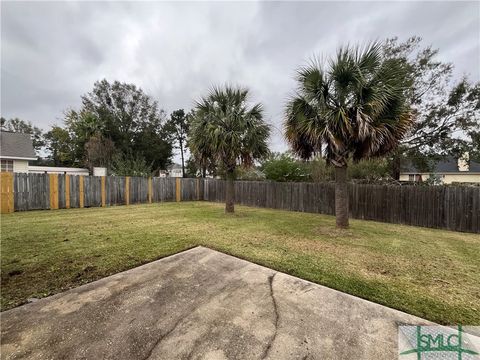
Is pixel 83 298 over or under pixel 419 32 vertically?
under

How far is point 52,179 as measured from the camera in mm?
9883

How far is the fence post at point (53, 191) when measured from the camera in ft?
32.3

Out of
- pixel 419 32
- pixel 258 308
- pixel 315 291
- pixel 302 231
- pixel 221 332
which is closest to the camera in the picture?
pixel 221 332

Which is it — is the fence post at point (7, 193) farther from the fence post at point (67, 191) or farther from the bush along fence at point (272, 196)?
the fence post at point (67, 191)

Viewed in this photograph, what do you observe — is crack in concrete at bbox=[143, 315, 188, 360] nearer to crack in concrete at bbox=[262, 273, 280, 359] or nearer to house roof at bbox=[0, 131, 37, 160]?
crack in concrete at bbox=[262, 273, 280, 359]

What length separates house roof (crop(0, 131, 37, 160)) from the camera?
613 inches

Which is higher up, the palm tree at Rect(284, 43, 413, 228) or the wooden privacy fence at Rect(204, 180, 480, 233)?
the palm tree at Rect(284, 43, 413, 228)

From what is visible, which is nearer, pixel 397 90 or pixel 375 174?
pixel 397 90

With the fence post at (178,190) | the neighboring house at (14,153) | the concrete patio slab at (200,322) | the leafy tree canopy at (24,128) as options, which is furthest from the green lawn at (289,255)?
the leafy tree canopy at (24,128)

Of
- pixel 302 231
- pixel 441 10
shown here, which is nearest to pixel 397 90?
pixel 302 231

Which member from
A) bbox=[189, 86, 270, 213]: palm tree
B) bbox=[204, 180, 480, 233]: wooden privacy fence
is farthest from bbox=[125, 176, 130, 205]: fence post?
bbox=[204, 180, 480, 233]: wooden privacy fence

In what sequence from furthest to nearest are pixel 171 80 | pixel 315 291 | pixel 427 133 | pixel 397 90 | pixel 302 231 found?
pixel 171 80, pixel 427 133, pixel 302 231, pixel 397 90, pixel 315 291

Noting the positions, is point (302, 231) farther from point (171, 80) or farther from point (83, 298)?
point (171, 80)

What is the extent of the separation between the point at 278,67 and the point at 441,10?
5.65 metres
